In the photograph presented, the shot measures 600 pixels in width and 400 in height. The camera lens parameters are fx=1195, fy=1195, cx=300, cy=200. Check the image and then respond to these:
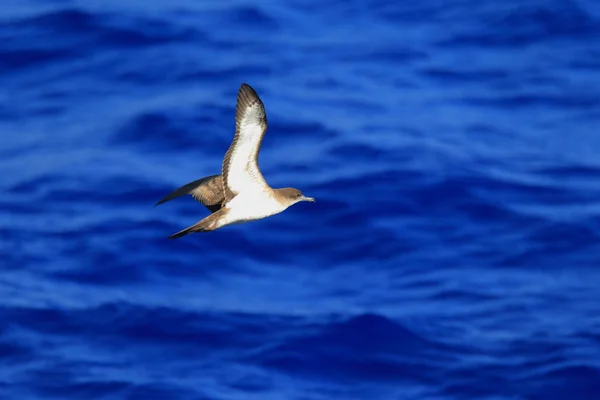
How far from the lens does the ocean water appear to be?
23375 millimetres

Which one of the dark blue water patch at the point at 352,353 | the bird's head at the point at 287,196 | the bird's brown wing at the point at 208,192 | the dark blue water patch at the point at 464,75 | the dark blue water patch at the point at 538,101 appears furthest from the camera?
the dark blue water patch at the point at 464,75

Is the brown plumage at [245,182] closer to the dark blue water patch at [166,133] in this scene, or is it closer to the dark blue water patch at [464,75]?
the dark blue water patch at [166,133]

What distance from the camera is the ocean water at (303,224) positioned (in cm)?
2338

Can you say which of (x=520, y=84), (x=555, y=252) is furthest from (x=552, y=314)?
(x=520, y=84)

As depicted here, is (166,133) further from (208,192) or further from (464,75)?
(208,192)

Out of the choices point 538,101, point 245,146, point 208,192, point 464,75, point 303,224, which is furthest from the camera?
point 464,75

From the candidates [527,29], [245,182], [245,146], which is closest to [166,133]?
[527,29]

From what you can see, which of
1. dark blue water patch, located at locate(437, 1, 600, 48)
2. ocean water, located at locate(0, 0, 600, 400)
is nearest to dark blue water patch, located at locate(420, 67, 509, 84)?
ocean water, located at locate(0, 0, 600, 400)

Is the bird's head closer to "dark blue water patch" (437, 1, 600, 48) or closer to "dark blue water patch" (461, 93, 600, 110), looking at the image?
"dark blue water patch" (461, 93, 600, 110)

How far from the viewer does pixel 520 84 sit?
31.8 meters

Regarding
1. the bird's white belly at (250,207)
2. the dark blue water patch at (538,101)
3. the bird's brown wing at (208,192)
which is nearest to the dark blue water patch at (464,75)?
the dark blue water patch at (538,101)

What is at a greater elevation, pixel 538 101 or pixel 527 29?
pixel 527 29

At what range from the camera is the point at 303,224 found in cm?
2611

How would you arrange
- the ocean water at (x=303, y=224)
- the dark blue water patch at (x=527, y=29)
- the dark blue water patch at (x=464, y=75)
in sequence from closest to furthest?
the ocean water at (x=303, y=224)
the dark blue water patch at (x=464, y=75)
the dark blue water patch at (x=527, y=29)
